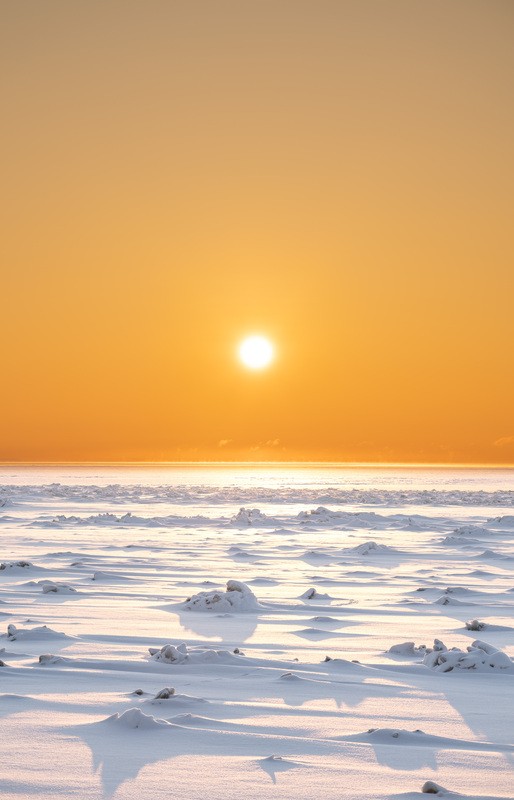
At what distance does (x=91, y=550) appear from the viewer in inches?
514

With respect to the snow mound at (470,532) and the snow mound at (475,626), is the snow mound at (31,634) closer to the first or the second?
the snow mound at (475,626)

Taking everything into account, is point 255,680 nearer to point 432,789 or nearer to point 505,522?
point 432,789

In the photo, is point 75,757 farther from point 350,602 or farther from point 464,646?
point 350,602

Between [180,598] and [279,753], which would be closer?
[279,753]

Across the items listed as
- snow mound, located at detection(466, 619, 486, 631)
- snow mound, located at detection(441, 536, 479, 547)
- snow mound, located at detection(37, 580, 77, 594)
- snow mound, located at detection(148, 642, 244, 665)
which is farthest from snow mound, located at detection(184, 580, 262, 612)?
snow mound, located at detection(441, 536, 479, 547)

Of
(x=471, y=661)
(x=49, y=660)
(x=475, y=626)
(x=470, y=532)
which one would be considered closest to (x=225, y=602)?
(x=475, y=626)

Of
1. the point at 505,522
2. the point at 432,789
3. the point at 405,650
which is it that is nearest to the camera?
the point at 432,789

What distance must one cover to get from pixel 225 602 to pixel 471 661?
275cm

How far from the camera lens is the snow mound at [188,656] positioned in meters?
5.32

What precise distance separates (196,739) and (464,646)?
292 centimetres

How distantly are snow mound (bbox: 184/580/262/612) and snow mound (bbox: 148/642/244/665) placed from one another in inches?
78.8

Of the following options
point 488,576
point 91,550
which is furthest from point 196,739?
point 91,550

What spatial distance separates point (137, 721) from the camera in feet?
12.9

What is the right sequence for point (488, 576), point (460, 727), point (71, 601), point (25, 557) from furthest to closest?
1. point (25, 557)
2. point (488, 576)
3. point (71, 601)
4. point (460, 727)
